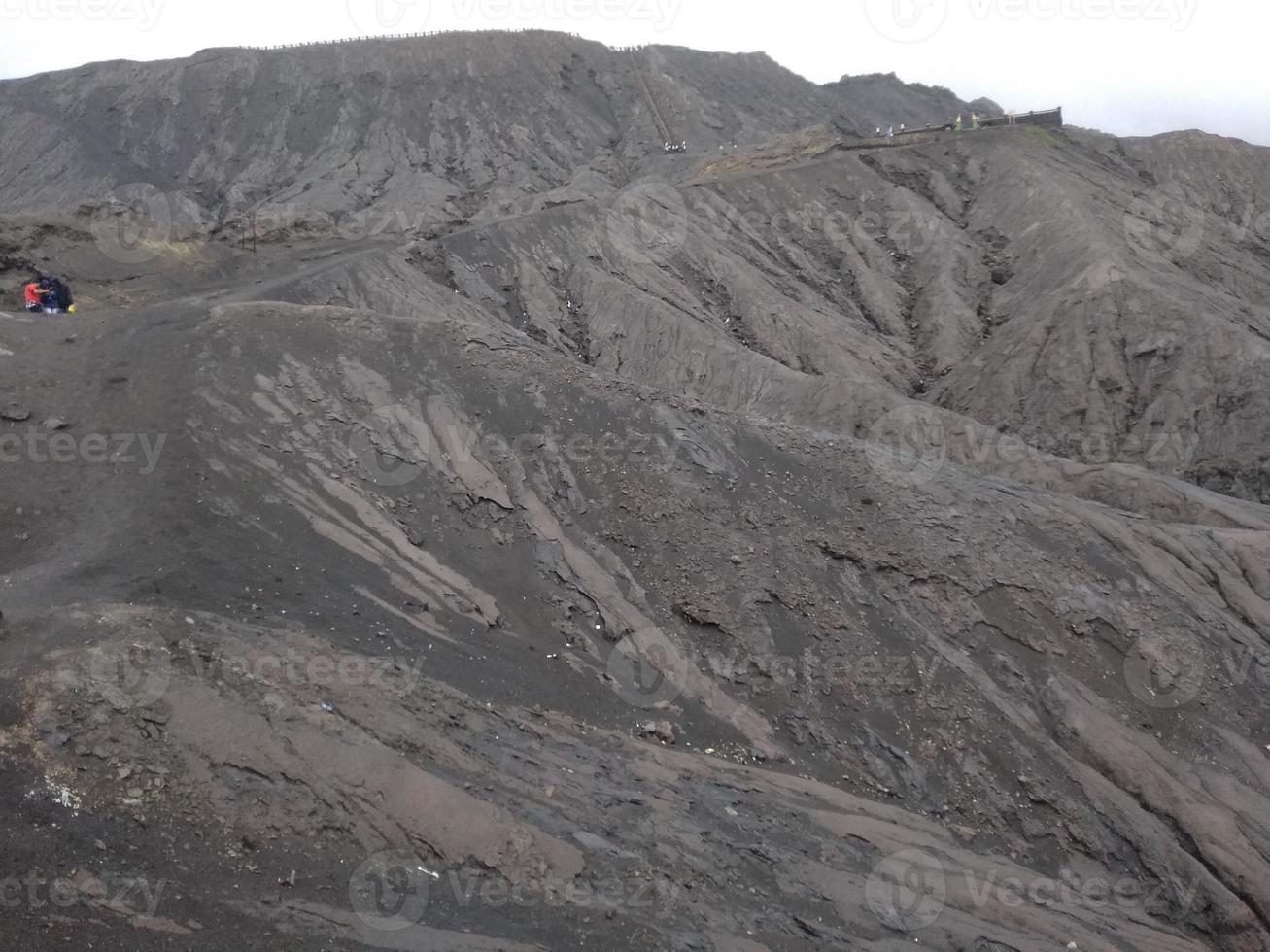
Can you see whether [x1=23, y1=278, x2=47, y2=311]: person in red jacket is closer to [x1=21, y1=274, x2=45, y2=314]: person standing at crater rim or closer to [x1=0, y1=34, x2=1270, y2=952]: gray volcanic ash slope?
[x1=21, y1=274, x2=45, y2=314]: person standing at crater rim

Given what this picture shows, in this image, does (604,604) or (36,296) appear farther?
(36,296)

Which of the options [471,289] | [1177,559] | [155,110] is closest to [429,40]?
[155,110]

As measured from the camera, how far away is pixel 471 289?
1114 inches

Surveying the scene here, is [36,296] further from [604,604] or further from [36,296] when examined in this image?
[604,604]

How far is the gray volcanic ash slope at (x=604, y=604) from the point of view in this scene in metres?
9.87

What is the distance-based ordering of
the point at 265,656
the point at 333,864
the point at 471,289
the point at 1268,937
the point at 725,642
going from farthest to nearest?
the point at 471,289
the point at 725,642
the point at 1268,937
the point at 265,656
the point at 333,864

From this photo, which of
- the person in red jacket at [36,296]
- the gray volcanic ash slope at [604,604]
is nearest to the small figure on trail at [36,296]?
the person in red jacket at [36,296]

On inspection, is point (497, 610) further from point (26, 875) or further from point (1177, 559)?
point (1177, 559)

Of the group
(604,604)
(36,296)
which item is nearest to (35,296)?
(36,296)

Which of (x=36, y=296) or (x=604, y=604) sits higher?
(x=36, y=296)

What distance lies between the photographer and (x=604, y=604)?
52.0 ft

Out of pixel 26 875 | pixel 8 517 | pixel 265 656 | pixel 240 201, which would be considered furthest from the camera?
pixel 240 201

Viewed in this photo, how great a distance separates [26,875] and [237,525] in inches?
229

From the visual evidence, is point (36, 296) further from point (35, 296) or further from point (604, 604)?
point (604, 604)
